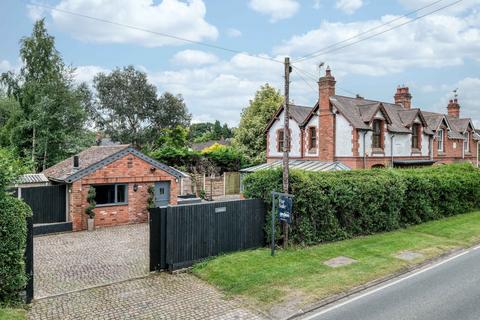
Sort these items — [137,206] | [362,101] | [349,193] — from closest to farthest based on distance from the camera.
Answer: [349,193]
[137,206]
[362,101]

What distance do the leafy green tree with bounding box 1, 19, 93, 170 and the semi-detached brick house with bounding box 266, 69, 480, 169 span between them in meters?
18.5

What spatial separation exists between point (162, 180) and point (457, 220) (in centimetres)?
1679

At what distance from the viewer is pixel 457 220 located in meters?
20.8

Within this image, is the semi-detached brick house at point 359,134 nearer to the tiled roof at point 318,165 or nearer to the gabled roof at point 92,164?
the tiled roof at point 318,165

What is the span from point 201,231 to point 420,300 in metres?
6.82

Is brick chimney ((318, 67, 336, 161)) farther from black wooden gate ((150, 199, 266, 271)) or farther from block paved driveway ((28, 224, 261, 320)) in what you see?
block paved driveway ((28, 224, 261, 320))

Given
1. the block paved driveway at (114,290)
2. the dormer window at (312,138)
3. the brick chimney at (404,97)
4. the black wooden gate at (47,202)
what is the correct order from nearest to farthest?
the block paved driveway at (114,290), the black wooden gate at (47,202), the dormer window at (312,138), the brick chimney at (404,97)

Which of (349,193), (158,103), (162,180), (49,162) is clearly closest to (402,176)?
(349,193)

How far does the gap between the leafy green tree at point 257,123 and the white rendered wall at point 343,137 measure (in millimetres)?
14184

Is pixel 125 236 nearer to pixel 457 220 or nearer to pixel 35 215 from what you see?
pixel 35 215

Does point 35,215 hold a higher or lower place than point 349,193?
lower

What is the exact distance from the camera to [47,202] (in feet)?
68.3

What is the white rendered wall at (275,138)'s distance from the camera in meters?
32.7

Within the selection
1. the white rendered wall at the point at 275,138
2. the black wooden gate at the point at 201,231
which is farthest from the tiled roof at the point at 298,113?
the black wooden gate at the point at 201,231
